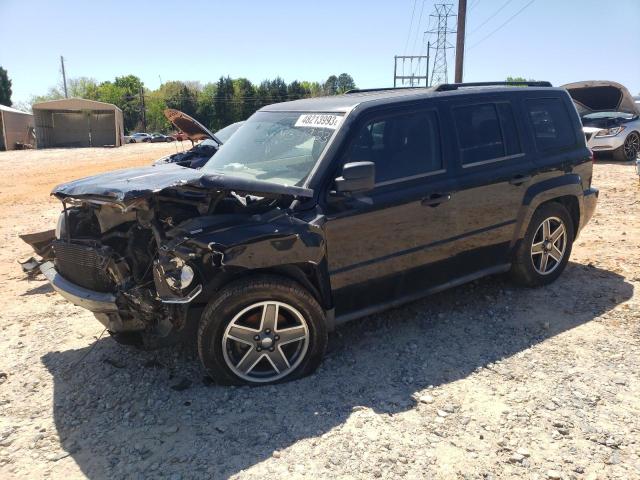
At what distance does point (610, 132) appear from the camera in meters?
14.6

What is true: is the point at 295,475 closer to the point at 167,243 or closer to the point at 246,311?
the point at 246,311

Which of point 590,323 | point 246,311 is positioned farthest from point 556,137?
point 246,311

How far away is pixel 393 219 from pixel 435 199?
445mm

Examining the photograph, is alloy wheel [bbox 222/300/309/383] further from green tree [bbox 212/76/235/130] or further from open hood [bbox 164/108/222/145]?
green tree [bbox 212/76/235/130]

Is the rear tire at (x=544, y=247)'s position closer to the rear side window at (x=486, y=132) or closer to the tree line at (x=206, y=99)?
the rear side window at (x=486, y=132)

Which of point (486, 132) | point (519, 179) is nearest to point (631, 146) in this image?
point (519, 179)

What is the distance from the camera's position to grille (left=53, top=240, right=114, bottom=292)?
144 inches

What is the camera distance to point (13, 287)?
233 inches

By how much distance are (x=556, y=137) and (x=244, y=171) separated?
3126mm

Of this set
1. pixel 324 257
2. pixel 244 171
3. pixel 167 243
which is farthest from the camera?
pixel 244 171

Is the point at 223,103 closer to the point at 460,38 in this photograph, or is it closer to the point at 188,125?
the point at 460,38

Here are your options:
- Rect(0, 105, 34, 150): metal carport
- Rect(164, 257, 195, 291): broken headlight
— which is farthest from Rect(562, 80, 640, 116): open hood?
Rect(0, 105, 34, 150): metal carport

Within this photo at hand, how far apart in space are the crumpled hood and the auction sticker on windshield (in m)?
0.64

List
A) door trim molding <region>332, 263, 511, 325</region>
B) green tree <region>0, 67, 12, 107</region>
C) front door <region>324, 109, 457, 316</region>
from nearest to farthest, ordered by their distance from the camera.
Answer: front door <region>324, 109, 457, 316</region>
door trim molding <region>332, 263, 511, 325</region>
green tree <region>0, 67, 12, 107</region>
